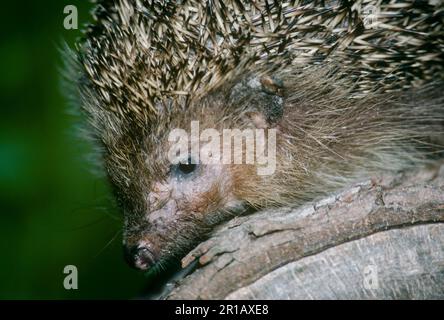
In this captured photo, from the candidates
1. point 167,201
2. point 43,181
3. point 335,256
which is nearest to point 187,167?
point 167,201

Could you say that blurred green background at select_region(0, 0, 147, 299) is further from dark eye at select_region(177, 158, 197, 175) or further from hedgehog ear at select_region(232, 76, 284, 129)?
hedgehog ear at select_region(232, 76, 284, 129)

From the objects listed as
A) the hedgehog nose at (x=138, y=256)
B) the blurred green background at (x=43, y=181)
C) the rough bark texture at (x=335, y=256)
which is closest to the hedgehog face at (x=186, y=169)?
the hedgehog nose at (x=138, y=256)

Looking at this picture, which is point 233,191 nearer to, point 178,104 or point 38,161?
point 178,104

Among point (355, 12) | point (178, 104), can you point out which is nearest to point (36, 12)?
point (178, 104)

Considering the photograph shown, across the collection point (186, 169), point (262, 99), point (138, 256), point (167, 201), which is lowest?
point (138, 256)

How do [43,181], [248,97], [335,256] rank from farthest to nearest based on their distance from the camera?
1. [43,181]
2. [248,97]
3. [335,256]

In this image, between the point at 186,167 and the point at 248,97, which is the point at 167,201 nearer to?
the point at 186,167

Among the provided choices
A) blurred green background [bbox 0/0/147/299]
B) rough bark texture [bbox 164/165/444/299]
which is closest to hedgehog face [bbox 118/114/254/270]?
rough bark texture [bbox 164/165/444/299]
